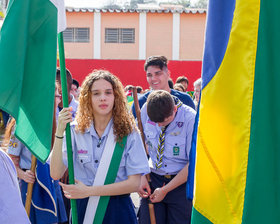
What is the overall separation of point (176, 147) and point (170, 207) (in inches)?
21.9

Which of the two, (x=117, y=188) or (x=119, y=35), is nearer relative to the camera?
(x=117, y=188)

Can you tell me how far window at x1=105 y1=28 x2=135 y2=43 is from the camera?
78.0ft

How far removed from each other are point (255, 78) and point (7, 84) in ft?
4.42

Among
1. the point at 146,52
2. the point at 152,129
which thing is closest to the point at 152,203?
the point at 152,129

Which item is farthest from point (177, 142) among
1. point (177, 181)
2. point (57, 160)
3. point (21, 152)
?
point (21, 152)

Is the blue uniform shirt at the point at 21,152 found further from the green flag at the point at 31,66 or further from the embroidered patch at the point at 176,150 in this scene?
the embroidered patch at the point at 176,150

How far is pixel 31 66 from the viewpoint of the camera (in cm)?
247

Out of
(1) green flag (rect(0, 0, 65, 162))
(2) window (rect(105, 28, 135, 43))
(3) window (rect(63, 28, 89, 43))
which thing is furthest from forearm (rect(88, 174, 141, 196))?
(3) window (rect(63, 28, 89, 43))

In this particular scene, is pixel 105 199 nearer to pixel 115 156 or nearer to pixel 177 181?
pixel 115 156

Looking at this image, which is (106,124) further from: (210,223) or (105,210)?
(210,223)

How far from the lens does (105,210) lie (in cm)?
287

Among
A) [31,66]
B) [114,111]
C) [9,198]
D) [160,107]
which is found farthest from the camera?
[160,107]

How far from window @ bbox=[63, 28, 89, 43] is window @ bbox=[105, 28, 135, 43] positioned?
1.24m

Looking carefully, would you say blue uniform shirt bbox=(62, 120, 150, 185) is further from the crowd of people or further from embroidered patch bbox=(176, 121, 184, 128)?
embroidered patch bbox=(176, 121, 184, 128)
